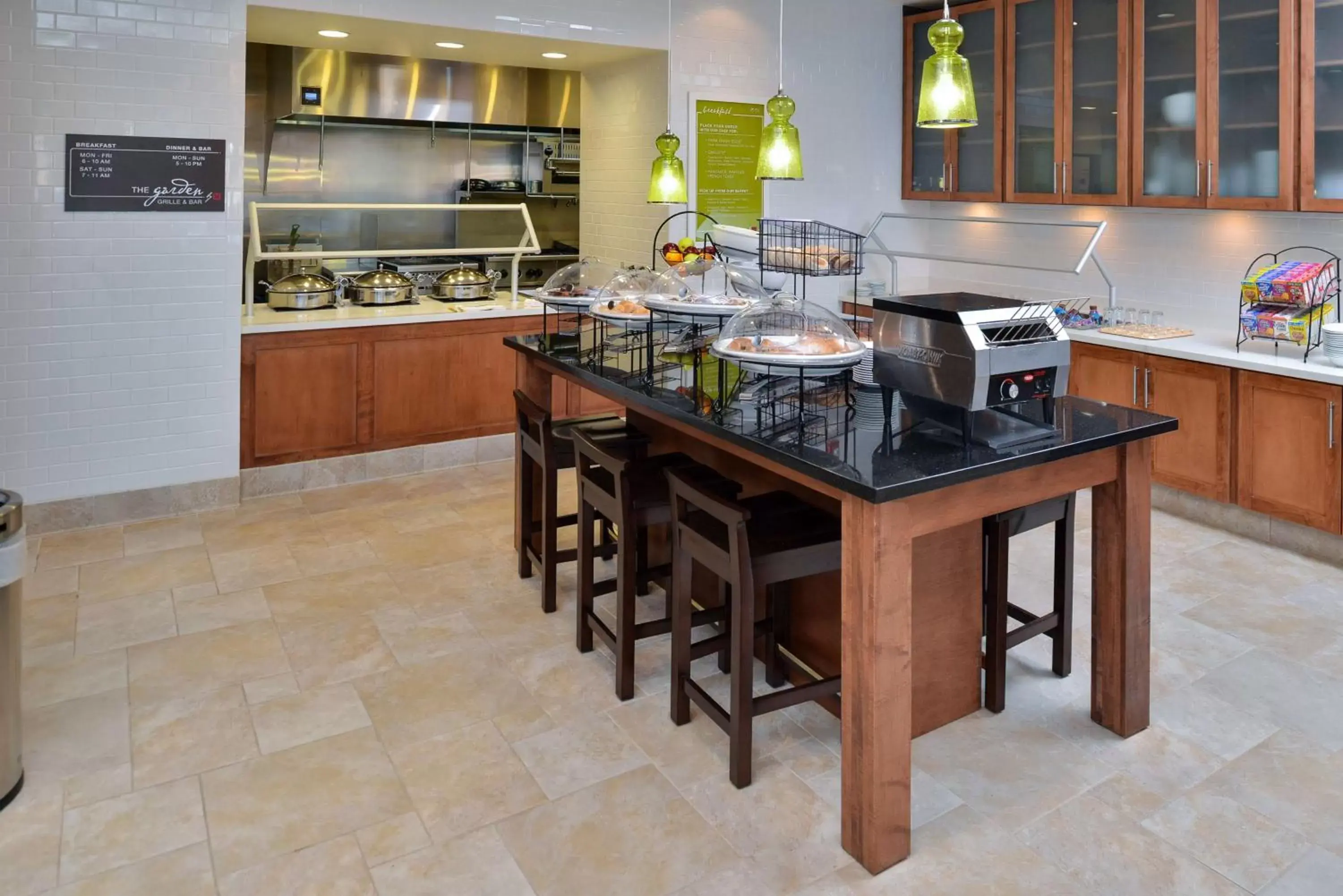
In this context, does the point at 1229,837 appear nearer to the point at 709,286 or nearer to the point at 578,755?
the point at 578,755

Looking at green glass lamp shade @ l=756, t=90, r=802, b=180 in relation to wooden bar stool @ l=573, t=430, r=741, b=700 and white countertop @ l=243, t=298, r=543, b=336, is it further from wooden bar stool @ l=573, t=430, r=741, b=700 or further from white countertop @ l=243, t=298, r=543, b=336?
white countertop @ l=243, t=298, r=543, b=336

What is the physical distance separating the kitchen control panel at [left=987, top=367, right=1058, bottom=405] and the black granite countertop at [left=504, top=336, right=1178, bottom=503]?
11 cm

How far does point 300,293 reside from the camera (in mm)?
5191

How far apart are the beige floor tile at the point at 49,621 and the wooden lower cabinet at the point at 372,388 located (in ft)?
4.49

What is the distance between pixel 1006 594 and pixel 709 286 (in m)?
1.88

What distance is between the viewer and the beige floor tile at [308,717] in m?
2.73

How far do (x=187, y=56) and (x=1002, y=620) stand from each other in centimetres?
409

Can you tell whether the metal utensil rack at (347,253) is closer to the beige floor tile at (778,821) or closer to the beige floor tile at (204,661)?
the beige floor tile at (204,661)

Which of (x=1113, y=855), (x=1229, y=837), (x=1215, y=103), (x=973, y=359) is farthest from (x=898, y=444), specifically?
(x=1215, y=103)

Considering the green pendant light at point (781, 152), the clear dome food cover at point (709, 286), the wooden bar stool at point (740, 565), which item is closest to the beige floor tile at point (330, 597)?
the wooden bar stool at point (740, 565)

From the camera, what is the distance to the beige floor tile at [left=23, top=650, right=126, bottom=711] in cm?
294

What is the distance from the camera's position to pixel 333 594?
374 cm

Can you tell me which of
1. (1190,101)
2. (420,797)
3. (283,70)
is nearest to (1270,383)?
(1190,101)

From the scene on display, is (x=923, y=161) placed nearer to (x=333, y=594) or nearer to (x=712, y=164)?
(x=712, y=164)
